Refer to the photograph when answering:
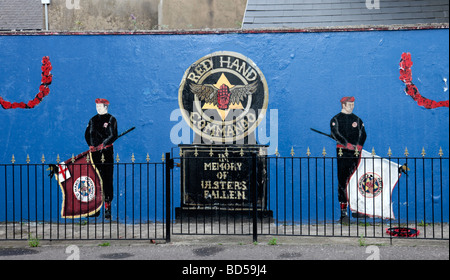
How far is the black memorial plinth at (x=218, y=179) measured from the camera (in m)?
9.43

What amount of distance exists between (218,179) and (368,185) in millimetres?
3025

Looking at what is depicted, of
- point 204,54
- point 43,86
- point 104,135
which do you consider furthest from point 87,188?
point 204,54

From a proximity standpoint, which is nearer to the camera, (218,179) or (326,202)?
(326,202)

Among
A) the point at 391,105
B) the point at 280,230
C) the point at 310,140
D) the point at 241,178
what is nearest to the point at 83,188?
the point at 241,178

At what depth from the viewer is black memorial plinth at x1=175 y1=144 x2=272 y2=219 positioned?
9.43 m

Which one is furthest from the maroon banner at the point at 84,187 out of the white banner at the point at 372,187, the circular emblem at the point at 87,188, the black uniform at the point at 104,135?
the white banner at the point at 372,187

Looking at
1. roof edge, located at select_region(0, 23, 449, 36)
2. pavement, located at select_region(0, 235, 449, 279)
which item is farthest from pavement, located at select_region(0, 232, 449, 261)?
roof edge, located at select_region(0, 23, 449, 36)

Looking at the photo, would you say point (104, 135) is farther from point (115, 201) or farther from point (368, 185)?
point (368, 185)

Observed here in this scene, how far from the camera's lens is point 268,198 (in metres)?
9.45

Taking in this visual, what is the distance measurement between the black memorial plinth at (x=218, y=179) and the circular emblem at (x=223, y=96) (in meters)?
0.31

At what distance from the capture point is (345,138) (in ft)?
30.8

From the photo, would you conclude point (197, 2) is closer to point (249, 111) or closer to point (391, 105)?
point (249, 111)

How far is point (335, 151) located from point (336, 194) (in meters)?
0.86

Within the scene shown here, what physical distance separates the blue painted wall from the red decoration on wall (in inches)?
4.0
